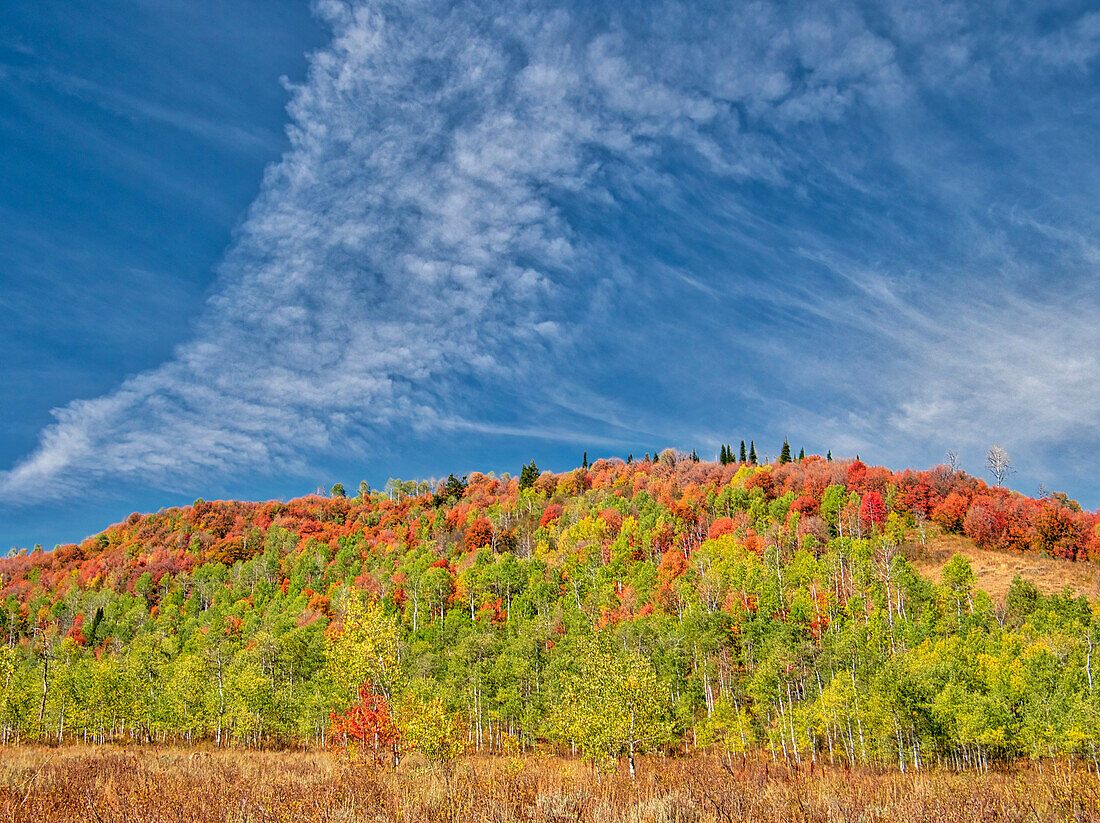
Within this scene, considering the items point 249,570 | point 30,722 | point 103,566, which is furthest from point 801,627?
point 103,566

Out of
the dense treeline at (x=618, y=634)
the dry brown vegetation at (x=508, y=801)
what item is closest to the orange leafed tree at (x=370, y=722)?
the dense treeline at (x=618, y=634)

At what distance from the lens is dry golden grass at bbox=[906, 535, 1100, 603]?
9650 centimetres

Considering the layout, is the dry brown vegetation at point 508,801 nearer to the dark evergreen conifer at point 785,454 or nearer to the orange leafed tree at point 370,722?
the orange leafed tree at point 370,722

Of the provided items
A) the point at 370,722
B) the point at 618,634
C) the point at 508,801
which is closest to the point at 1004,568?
the point at 618,634

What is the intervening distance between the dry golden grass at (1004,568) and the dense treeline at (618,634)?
4.99 meters

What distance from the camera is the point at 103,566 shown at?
633 feet

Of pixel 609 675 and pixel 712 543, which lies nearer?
pixel 609 675

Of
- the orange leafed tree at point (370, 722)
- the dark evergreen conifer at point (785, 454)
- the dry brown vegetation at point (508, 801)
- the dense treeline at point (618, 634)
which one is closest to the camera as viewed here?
the dry brown vegetation at point (508, 801)

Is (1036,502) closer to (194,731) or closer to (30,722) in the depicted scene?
(194,731)

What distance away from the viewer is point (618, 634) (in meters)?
91.6

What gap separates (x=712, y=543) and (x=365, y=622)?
4257 inches

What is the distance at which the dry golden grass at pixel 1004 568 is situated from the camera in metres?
96.5

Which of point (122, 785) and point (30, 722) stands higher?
point (122, 785)

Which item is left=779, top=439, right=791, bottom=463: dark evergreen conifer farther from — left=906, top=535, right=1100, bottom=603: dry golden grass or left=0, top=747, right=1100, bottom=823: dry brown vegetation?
left=0, top=747, right=1100, bottom=823: dry brown vegetation
